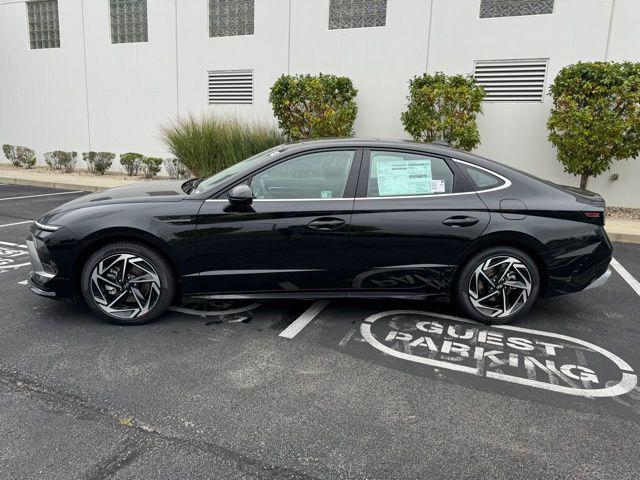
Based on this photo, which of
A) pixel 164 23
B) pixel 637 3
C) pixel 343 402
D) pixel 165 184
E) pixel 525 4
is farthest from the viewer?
pixel 164 23

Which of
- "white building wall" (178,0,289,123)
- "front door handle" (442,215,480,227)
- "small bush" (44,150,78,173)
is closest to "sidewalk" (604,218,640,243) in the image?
"front door handle" (442,215,480,227)

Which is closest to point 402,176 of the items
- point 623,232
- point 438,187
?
point 438,187

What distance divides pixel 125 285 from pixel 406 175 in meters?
2.46

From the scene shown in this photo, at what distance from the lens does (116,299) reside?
13.0 ft

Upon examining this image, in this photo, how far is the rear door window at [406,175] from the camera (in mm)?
4035

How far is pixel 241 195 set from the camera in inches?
148

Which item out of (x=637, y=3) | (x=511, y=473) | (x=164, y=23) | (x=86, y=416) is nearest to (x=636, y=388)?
(x=511, y=473)

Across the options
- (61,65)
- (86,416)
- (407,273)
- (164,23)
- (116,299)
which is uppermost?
(164,23)

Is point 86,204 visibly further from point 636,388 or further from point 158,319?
point 636,388

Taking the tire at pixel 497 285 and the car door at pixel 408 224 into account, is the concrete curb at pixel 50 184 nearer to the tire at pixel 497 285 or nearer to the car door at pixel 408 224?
the car door at pixel 408 224

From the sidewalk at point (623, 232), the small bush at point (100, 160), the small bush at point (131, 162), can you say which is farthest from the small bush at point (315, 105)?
the small bush at point (100, 160)

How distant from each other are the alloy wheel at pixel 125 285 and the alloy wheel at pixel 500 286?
2634 millimetres

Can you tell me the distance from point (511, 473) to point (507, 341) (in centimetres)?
160

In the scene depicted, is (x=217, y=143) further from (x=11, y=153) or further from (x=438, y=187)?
(x=11, y=153)
